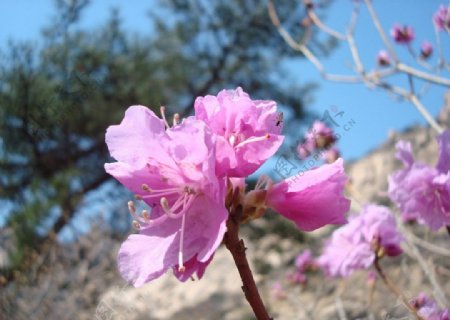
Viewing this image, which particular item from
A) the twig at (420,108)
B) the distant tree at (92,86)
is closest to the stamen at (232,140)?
the twig at (420,108)

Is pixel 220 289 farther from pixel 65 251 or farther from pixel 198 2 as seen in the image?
pixel 198 2

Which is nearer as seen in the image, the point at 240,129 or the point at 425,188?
the point at 240,129

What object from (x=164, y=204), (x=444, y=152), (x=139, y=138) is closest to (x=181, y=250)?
(x=164, y=204)

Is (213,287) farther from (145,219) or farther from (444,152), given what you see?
(145,219)

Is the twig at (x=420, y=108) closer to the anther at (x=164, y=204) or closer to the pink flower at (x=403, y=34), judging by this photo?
the pink flower at (x=403, y=34)

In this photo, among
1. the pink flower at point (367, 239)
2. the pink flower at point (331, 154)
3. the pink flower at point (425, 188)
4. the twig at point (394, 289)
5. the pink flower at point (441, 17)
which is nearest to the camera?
the twig at point (394, 289)
